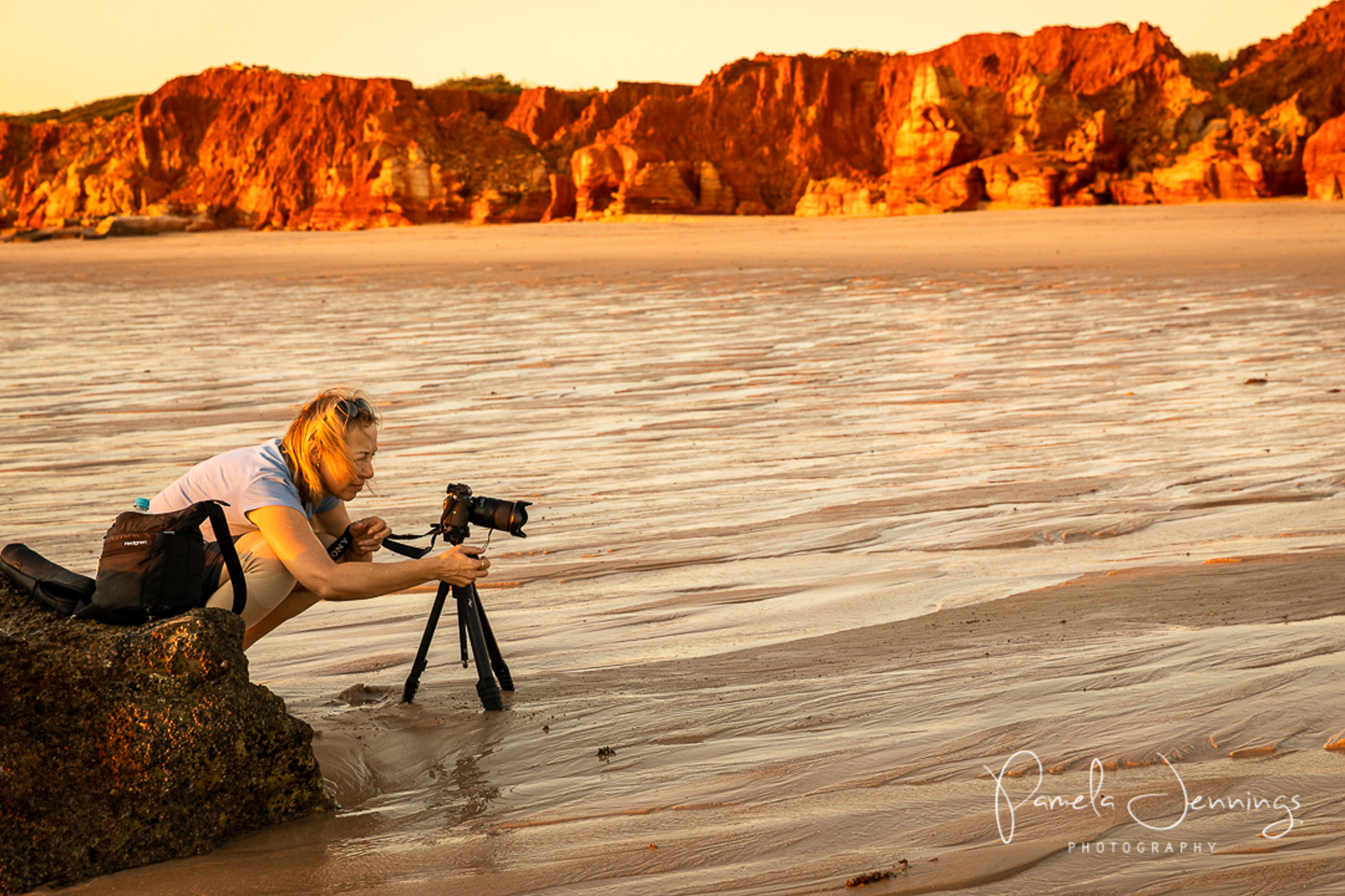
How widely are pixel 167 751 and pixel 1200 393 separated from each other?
661cm

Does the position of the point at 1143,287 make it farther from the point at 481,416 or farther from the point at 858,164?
the point at 858,164

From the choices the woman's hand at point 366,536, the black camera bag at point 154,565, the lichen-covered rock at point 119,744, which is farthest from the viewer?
the woman's hand at point 366,536

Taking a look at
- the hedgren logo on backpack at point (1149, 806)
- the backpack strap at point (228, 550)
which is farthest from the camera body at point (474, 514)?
the hedgren logo on backpack at point (1149, 806)

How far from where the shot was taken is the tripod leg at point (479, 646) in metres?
3.04

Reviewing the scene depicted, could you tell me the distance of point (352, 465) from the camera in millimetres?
3041

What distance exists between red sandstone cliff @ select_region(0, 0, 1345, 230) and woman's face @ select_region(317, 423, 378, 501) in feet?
120

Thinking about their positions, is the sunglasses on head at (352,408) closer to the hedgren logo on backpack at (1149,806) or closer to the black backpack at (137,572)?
the black backpack at (137,572)

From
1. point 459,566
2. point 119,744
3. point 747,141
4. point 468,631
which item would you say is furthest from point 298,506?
point 747,141

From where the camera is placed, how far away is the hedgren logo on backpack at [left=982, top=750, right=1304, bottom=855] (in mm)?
2271

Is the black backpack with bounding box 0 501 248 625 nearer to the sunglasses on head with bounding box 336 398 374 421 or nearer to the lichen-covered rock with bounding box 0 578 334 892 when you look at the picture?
the lichen-covered rock with bounding box 0 578 334 892

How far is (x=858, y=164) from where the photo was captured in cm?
5400

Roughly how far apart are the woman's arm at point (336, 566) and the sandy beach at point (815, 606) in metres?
0.41

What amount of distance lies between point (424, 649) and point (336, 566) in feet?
1.05

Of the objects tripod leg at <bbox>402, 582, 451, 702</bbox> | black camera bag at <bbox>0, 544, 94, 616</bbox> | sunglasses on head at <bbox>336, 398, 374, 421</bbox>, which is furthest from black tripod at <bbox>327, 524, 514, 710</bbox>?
black camera bag at <bbox>0, 544, 94, 616</bbox>
